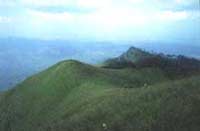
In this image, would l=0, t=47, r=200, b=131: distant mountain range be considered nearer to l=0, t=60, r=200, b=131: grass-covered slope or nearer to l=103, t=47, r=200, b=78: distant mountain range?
l=0, t=60, r=200, b=131: grass-covered slope

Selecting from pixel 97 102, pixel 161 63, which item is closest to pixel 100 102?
pixel 97 102

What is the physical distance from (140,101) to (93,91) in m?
18.8

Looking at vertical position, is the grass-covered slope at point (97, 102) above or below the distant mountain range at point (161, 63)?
above

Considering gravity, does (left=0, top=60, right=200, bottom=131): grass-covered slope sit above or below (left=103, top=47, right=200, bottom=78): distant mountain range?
above

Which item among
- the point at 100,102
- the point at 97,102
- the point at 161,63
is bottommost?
the point at 161,63

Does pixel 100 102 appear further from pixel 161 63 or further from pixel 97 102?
pixel 161 63

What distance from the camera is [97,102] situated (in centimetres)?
4203

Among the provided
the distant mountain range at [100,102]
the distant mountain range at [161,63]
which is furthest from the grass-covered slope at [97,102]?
the distant mountain range at [161,63]

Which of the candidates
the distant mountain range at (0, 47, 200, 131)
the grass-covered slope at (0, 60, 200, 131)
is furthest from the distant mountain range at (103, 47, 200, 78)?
the grass-covered slope at (0, 60, 200, 131)

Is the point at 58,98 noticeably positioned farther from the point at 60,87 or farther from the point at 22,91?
the point at 22,91

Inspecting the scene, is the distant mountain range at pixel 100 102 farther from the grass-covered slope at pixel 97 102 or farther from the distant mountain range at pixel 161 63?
the distant mountain range at pixel 161 63

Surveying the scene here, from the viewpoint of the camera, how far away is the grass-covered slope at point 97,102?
96.4ft

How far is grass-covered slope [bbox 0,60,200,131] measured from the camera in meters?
29.4

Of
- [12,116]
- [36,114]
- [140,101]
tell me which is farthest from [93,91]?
[140,101]
